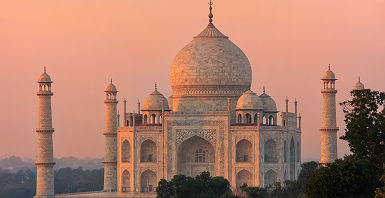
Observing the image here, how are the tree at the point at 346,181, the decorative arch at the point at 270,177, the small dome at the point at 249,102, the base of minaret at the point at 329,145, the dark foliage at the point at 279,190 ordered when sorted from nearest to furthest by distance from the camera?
1. the tree at the point at 346,181
2. the dark foliage at the point at 279,190
3. the decorative arch at the point at 270,177
4. the small dome at the point at 249,102
5. the base of minaret at the point at 329,145

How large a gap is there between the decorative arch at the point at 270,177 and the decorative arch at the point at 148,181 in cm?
580

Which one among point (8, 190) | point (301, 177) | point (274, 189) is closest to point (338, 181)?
point (274, 189)

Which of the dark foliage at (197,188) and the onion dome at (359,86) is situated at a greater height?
the onion dome at (359,86)

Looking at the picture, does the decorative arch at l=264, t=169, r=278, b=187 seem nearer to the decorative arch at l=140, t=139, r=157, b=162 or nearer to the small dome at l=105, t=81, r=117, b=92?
the decorative arch at l=140, t=139, r=157, b=162

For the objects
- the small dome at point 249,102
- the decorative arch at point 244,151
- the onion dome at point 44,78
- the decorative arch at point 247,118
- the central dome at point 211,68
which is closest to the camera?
the small dome at point 249,102

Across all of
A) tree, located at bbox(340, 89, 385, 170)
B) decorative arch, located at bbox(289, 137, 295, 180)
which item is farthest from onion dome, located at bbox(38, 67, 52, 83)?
tree, located at bbox(340, 89, 385, 170)

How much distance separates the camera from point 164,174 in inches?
2347

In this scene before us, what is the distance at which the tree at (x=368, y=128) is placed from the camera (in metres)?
40.0

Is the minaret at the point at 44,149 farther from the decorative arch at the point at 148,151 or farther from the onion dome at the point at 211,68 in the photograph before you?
the onion dome at the point at 211,68

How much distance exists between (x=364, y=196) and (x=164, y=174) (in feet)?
71.3

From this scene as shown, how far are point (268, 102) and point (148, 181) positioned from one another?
767cm

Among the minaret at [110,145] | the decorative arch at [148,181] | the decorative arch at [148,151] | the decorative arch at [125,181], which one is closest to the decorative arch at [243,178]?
the decorative arch at [148,181]

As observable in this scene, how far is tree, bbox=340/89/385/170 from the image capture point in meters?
40.0

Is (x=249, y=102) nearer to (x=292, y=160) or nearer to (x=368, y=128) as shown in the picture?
(x=292, y=160)
